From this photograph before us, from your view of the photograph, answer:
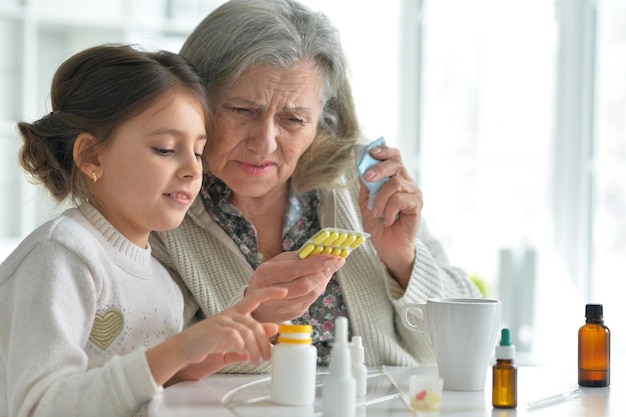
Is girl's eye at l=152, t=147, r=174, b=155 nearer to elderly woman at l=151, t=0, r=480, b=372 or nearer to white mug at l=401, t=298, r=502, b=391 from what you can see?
elderly woman at l=151, t=0, r=480, b=372

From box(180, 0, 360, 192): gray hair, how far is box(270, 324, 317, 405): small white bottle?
2.34ft

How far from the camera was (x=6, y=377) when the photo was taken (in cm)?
134

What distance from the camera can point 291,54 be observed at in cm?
178

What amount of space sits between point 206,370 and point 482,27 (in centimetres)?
277

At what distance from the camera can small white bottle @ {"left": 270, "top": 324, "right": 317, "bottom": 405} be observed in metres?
1.19

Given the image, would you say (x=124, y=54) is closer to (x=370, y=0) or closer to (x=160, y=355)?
(x=160, y=355)

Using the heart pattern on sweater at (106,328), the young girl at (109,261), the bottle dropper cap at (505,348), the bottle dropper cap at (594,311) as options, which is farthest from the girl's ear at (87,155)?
the bottle dropper cap at (594,311)

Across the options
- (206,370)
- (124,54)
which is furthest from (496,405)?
(124,54)

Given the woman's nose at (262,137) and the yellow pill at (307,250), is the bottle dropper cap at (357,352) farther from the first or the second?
the woman's nose at (262,137)

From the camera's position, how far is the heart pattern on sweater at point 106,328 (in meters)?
1.37

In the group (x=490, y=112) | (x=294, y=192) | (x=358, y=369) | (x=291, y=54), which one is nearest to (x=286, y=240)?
(x=294, y=192)

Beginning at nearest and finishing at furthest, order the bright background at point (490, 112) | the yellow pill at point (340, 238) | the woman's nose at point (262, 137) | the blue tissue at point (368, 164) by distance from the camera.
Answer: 1. the yellow pill at point (340, 238)
2. the woman's nose at point (262, 137)
3. the blue tissue at point (368, 164)
4. the bright background at point (490, 112)

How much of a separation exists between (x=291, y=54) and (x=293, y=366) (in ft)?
2.62

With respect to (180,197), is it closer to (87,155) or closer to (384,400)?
(87,155)
